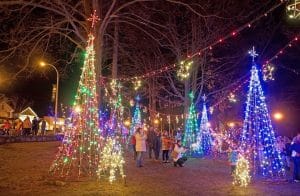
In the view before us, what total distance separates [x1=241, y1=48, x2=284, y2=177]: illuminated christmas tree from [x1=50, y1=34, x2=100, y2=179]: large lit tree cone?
5330mm

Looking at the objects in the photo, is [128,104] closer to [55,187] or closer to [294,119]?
[294,119]

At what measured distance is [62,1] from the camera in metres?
18.1

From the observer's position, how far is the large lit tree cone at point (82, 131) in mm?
14055

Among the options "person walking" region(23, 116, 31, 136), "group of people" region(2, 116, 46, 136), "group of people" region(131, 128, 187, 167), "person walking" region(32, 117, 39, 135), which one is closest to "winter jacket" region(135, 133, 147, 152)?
"group of people" region(131, 128, 187, 167)

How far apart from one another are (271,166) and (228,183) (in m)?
2.56

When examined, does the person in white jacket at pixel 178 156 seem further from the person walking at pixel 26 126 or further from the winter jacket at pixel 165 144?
the person walking at pixel 26 126

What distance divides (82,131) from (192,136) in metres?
14.2

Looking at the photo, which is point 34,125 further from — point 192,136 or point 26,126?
point 192,136

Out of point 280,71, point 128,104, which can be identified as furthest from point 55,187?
point 128,104

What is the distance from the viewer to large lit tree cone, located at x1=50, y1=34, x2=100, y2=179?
46.1ft

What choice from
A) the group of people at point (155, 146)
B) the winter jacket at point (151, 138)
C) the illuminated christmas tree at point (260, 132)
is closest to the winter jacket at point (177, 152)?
the group of people at point (155, 146)

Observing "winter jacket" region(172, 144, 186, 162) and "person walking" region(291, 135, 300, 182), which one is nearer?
"person walking" region(291, 135, 300, 182)

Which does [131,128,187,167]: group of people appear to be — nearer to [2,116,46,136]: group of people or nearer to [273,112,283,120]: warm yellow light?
[273,112,283,120]: warm yellow light

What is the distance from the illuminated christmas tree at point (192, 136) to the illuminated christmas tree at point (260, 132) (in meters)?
10.5
